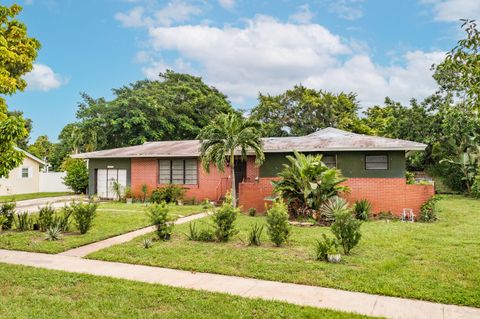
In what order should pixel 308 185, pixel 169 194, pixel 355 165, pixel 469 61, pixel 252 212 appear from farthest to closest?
pixel 169 194 < pixel 355 165 < pixel 252 212 < pixel 308 185 < pixel 469 61

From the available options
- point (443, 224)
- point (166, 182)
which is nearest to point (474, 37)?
point (443, 224)

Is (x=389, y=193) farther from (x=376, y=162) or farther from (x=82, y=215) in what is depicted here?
(x=82, y=215)

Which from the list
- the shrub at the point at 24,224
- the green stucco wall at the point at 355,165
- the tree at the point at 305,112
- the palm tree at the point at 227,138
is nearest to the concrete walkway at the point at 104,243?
the shrub at the point at 24,224

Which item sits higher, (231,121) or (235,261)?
(231,121)

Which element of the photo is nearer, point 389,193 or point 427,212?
point 427,212

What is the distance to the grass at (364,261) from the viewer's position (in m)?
5.50

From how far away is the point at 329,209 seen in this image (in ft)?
39.5

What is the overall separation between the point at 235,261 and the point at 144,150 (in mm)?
15395

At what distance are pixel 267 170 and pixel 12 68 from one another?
1186cm

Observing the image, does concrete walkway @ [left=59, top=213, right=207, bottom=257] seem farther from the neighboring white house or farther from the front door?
the neighboring white house

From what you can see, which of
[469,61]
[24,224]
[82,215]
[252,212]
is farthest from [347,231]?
[24,224]

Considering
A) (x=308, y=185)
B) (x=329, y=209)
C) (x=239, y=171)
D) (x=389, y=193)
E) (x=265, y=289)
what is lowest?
(x=265, y=289)

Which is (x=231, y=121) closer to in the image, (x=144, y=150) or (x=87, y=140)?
(x=144, y=150)

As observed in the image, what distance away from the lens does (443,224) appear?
1183 cm
